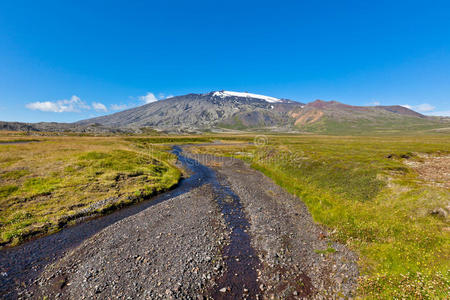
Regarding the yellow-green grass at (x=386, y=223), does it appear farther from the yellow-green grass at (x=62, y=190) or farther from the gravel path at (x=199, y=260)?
the yellow-green grass at (x=62, y=190)

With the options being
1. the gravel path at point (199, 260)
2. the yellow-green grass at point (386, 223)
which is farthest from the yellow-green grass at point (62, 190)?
the yellow-green grass at point (386, 223)

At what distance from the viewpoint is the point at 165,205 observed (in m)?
30.4

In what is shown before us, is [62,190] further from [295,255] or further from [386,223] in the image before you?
[386,223]

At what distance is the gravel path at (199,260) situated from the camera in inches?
563

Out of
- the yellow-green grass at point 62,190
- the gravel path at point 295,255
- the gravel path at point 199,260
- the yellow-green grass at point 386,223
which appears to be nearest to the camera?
the yellow-green grass at point 386,223

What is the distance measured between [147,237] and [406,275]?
Result: 23.7 meters

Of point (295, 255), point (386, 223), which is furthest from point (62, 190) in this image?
point (386, 223)

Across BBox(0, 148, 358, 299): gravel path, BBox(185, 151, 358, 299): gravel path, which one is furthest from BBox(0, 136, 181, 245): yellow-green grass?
BBox(185, 151, 358, 299): gravel path

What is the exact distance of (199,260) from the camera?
17688 millimetres

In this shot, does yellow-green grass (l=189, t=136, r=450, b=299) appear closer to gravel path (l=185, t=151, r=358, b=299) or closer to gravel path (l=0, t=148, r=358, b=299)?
gravel path (l=185, t=151, r=358, b=299)

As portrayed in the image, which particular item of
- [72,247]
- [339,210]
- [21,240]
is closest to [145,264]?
[72,247]

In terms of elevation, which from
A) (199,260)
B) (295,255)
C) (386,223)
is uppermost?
(386,223)

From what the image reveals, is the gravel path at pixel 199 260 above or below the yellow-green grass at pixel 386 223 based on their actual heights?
below

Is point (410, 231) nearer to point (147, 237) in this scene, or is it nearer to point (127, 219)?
point (147, 237)
